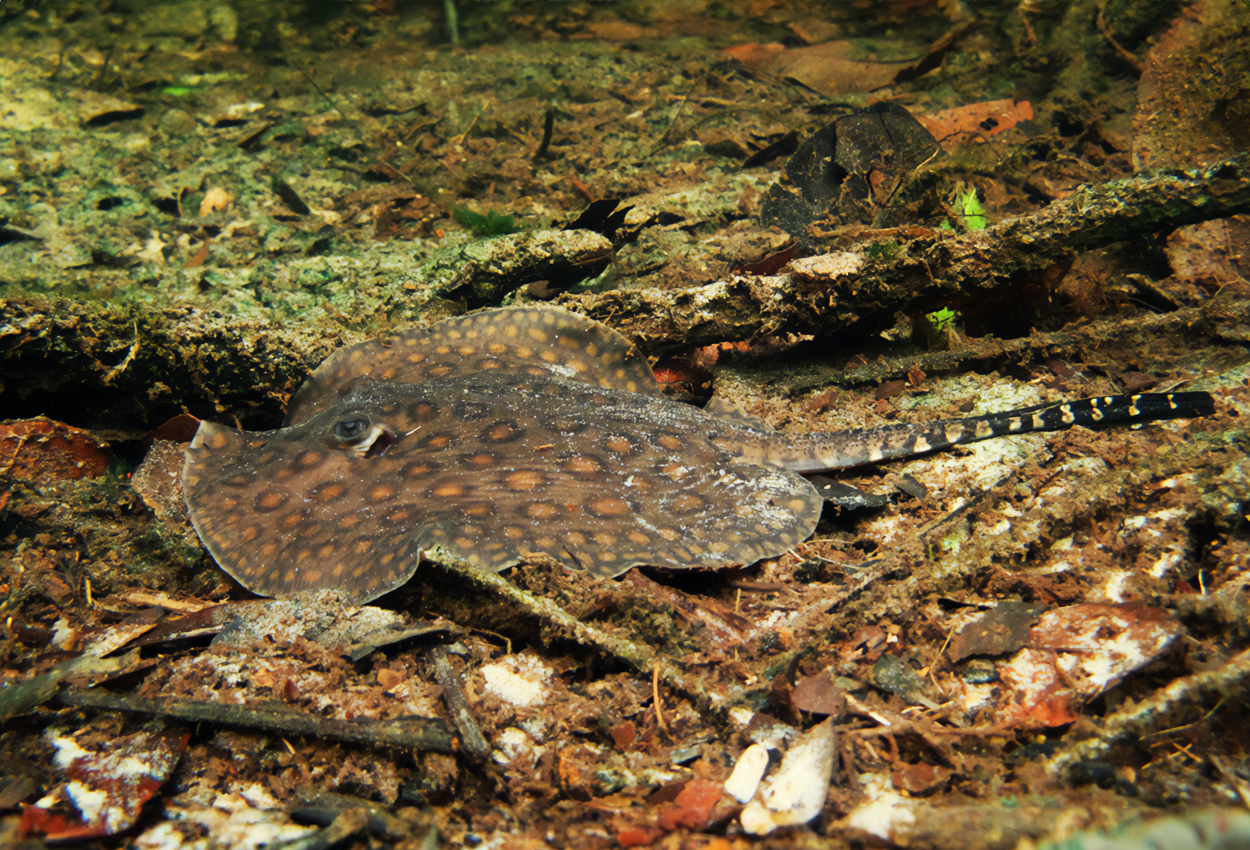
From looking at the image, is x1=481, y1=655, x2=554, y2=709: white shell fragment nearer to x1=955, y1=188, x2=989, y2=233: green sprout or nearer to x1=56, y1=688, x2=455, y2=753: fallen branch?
x1=56, y1=688, x2=455, y2=753: fallen branch

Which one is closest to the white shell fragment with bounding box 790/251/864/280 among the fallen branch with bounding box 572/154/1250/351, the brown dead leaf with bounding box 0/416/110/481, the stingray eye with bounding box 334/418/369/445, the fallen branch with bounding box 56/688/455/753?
the fallen branch with bounding box 572/154/1250/351

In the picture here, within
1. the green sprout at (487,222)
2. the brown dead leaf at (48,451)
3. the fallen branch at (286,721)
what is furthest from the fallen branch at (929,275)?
the brown dead leaf at (48,451)

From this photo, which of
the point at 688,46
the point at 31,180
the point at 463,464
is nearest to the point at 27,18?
the point at 31,180

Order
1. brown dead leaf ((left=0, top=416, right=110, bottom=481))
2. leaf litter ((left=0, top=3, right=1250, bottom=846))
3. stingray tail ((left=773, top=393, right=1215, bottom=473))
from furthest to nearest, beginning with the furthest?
stingray tail ((left=773, top=393, right=1215, bottom=473)), brown dead leaf ((left=0, top=416, right=110, bottom=481)), leaf litter ((left=0, top=3, right=1250, bottom=846))

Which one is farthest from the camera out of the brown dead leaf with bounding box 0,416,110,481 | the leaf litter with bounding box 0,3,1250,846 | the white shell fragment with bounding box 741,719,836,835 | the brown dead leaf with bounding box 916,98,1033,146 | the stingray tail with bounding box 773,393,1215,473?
the brown dead leaf with bounding box 916,98,1033,146

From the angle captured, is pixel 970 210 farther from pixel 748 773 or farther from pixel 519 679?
pixel 519 679

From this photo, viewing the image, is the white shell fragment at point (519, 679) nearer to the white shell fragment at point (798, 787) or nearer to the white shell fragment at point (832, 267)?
the white shell fragment at point (798, 787)
